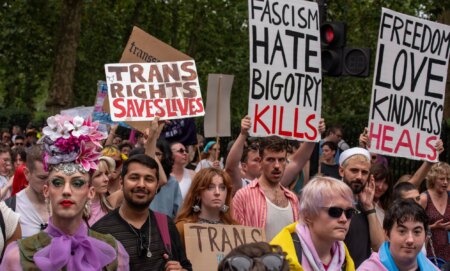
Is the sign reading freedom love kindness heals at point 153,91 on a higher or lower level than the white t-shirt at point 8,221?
higher

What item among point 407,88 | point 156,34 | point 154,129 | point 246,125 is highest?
point 156,34

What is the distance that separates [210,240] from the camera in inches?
288

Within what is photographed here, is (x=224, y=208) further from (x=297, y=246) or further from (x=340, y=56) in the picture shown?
(x=340, y=56)

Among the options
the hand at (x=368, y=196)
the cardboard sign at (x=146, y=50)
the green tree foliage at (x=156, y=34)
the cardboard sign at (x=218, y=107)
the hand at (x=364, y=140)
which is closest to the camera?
the hand at (x=368, y=196)

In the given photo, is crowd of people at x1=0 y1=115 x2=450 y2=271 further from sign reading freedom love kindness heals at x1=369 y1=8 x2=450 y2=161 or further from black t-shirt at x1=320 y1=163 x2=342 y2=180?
black t-shirt at x1=320 y1=163 x2=342 y2=180

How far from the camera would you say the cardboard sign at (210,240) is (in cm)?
724

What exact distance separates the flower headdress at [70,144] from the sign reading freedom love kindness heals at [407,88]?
4580 mm

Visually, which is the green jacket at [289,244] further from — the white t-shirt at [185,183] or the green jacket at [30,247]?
the white t-shirt at [185,183]

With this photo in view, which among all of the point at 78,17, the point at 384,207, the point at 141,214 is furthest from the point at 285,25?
the point at 78,17

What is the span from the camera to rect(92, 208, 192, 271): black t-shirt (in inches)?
249

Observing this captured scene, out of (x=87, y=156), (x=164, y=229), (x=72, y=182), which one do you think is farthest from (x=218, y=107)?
(x=72, y=182)

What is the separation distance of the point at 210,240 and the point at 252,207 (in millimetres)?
556

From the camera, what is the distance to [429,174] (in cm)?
995

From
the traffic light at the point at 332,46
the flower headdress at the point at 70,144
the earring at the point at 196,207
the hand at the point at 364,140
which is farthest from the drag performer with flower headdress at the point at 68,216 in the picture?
the traffic light at the point at 332,46
